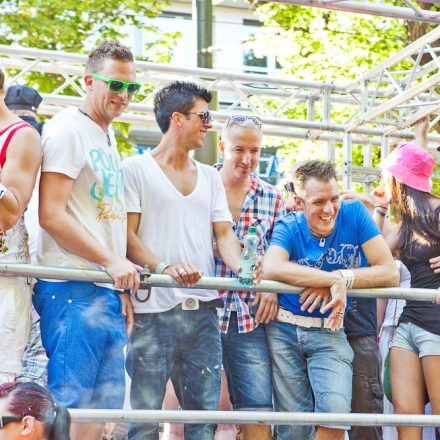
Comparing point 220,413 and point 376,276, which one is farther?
point 376,276

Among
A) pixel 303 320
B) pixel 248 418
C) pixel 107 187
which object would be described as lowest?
pixel 248 418

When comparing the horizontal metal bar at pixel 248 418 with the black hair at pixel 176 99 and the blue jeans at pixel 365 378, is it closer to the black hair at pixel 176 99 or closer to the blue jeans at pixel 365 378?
the blue jeans at pixel 365 378

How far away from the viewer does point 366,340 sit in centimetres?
453

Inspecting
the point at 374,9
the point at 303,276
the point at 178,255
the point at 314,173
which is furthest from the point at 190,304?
the point at 374,9

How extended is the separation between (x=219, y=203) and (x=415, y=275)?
1094 mm

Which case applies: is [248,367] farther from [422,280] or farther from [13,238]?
[13,238]

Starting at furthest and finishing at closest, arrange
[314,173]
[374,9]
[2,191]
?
1. [374,9]
2. [314,173]
3. [2,191]

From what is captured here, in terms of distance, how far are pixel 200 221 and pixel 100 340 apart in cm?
85

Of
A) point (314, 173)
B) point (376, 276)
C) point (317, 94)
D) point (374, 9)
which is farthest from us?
point (317, 94)

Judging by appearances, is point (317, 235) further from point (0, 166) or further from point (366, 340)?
point (0, 166)

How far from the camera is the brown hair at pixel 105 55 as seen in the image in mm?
3980

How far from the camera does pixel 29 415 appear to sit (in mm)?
2977

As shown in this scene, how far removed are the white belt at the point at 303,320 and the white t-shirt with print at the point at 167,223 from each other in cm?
35

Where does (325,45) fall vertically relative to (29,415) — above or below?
above
